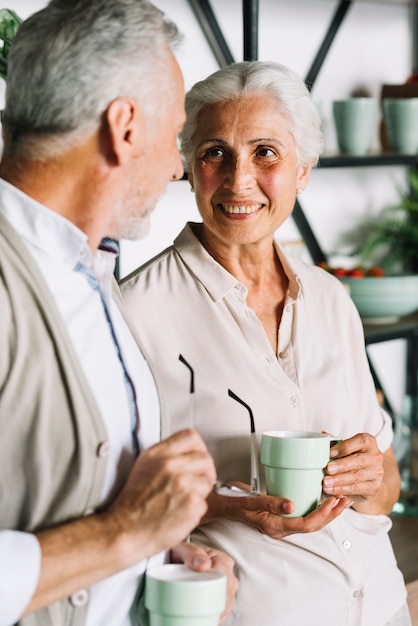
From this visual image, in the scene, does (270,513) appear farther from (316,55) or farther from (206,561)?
(316,55)

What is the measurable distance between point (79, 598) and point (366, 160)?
1.79 m

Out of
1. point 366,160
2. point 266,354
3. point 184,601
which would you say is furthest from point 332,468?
point 366,160

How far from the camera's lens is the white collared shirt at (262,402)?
1493mm

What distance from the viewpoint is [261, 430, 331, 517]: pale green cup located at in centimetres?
133

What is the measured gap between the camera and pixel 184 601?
1075mm

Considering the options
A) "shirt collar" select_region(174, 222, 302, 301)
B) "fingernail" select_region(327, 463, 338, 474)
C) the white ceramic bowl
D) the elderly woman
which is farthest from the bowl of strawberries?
"fingernail" select_region(327, 463, 338, 474)

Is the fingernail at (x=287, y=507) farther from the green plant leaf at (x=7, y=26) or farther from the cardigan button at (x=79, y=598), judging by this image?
the green plant leaf at (x=7, y=26)

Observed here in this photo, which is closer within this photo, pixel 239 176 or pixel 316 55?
pixel 239 176

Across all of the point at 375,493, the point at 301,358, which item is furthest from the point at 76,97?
the point at 375,493

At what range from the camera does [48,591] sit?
0.98 metres

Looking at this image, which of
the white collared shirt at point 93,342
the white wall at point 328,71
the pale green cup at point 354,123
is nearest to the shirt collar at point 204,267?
the white collared shirt at point 93,342

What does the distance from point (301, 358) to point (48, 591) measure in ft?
2.44

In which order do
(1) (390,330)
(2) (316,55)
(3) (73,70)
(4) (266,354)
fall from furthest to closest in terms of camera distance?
(2) (316,55) → (1) (390,330) → (4) (266,354) → (3) (73,70)

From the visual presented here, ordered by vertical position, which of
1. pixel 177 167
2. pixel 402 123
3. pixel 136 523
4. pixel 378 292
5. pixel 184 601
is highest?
pixel 177 167
